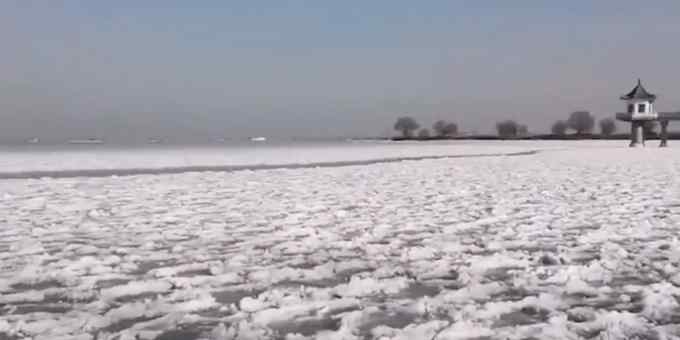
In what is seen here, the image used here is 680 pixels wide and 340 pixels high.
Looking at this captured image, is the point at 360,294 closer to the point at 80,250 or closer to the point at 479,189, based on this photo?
the point at 80,250

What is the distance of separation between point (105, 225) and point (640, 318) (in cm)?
682

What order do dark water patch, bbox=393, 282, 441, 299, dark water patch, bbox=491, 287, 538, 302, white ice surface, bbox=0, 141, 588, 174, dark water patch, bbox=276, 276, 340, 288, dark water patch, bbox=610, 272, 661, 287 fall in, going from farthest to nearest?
white ice surface, bbox=0, 141, 588, 174
dark water patch, bbox=276, 276, 340, 288
dark water patch, bbox=610, 272, 661, 287
dark water patch, bbox=393, 282, 441, 299
dark water patch, bbox=491, 287, 538, 302

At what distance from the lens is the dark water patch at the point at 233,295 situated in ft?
15.1

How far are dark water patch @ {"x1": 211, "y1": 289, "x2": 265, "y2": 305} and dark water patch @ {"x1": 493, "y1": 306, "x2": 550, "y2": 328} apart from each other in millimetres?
1808

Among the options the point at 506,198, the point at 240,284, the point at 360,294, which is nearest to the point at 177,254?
the point at 240,284

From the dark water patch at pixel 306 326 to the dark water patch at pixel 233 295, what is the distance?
2.19 ft

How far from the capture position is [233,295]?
15.6 ft

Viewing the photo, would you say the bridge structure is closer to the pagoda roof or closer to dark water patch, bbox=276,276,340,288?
the pagoda roof

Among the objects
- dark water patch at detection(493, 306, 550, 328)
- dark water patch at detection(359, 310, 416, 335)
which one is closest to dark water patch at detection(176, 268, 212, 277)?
dark water patch at detection(359, 310, 416, 335)

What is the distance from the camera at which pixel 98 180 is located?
1761 centimetres

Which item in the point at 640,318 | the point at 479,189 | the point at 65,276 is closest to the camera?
the point at 640,318

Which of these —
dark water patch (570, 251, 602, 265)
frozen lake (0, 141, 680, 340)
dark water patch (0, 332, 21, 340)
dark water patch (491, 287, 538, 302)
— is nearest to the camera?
dark water patch (0, 332, 21, 340)

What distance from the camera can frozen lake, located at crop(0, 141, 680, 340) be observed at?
3.96m

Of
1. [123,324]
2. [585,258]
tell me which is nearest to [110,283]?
[123,324]
